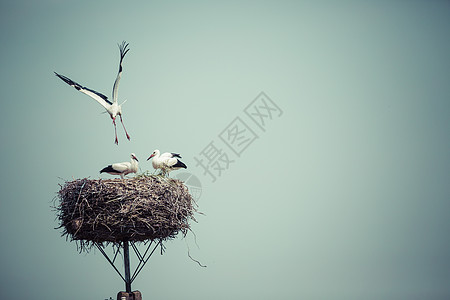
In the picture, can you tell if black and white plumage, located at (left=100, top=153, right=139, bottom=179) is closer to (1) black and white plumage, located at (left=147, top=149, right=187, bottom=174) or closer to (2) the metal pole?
(1) black and white plumage, located at (left=147, top=149, right=187, bottom=174)

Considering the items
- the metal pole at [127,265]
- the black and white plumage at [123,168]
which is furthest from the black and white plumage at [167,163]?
the metal pole at [127,265]

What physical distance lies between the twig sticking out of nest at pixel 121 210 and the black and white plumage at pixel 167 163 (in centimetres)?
77

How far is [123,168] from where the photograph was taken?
381 inches

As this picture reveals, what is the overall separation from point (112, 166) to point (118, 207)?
52.4 inches

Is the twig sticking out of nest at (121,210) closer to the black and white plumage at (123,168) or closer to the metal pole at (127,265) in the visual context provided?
the metal pole at (127,265)

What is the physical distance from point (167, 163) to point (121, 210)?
168 cm

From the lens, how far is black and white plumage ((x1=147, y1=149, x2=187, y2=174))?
9852mm

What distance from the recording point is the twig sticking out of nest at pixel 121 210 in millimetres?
8508

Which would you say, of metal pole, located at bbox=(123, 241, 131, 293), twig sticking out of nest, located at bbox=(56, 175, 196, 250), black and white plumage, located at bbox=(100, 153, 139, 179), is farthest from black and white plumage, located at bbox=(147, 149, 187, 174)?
metal pole, located at bbox=(123, 241, 131, 293)

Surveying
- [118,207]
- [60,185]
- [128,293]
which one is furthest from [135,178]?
[128,293]

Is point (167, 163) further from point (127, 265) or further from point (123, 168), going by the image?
point (127, 265)

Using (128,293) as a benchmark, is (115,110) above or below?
above

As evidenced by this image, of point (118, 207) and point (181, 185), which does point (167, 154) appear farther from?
point (118, 207)

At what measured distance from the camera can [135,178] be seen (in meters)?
9.10
